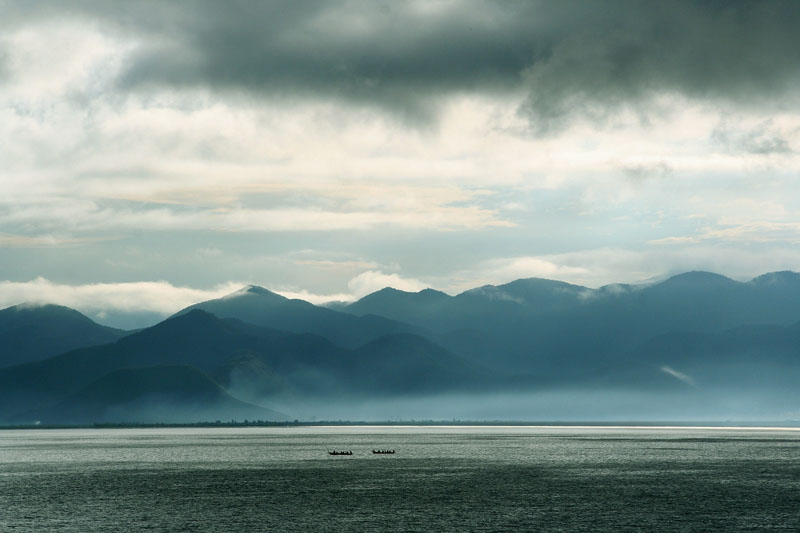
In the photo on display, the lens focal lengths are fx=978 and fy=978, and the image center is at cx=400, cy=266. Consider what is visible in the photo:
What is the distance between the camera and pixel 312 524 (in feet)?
440

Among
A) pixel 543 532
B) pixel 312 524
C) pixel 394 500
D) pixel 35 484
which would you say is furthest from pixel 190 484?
pixel 543 532

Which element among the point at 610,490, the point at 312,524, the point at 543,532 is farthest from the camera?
the point at 610,490

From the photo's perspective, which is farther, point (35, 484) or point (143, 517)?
point (35, 484)

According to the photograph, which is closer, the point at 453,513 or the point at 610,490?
the point at 453,513

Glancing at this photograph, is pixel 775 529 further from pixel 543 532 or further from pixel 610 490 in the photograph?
pixel 610 490

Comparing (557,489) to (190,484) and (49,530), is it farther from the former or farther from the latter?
(49,530)

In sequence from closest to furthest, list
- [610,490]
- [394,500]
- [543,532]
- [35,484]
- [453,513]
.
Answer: [543,532]
[453,513]
[394,500]
[610,490]
[35,484]

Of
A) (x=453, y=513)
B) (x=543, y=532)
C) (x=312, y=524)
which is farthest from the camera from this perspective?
(x=453, y=513)

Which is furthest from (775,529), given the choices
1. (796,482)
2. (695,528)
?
(796,482)

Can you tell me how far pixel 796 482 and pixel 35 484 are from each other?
152 meters

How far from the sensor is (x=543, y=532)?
410ft

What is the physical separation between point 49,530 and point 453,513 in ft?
185

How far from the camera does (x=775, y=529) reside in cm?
12725

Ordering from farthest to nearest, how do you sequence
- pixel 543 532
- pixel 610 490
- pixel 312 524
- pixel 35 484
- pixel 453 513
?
pixel 35 484, pixel 610 490, pixel 453 513, pixel 312 524, pixel 543 532
